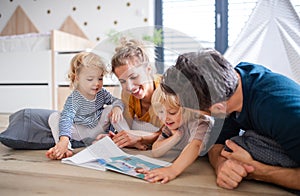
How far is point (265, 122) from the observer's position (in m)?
0.62

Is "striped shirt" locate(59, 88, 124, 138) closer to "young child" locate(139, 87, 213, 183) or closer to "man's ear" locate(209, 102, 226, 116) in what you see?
"young child" locate(139, 87, 213, 183)

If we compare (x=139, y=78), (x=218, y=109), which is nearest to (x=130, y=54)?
(x=139, y=78)

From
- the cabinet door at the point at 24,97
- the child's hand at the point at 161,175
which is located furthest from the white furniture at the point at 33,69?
the child's hand at the point at 161,175

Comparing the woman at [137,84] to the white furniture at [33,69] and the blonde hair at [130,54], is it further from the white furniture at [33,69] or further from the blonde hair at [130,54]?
the white furniture at [33,69]

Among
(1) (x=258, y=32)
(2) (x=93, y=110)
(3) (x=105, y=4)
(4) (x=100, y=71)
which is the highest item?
(3) (x=105, y=4)

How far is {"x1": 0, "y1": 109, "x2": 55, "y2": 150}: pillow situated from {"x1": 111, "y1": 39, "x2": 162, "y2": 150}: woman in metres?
0.37

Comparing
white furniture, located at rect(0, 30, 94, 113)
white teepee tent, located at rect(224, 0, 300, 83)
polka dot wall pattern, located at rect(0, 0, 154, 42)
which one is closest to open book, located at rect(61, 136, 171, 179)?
white teepee tent, located at rect(224, 0, 300, 83)

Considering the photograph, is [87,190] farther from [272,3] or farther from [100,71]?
[272,3]

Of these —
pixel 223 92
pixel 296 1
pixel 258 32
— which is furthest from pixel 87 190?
pixel 296 1

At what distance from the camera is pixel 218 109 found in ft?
2.21

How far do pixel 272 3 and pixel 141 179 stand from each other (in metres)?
1.05

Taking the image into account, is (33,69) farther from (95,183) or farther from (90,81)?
(95,183)

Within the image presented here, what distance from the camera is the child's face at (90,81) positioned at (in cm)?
86

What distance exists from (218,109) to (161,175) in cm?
20
